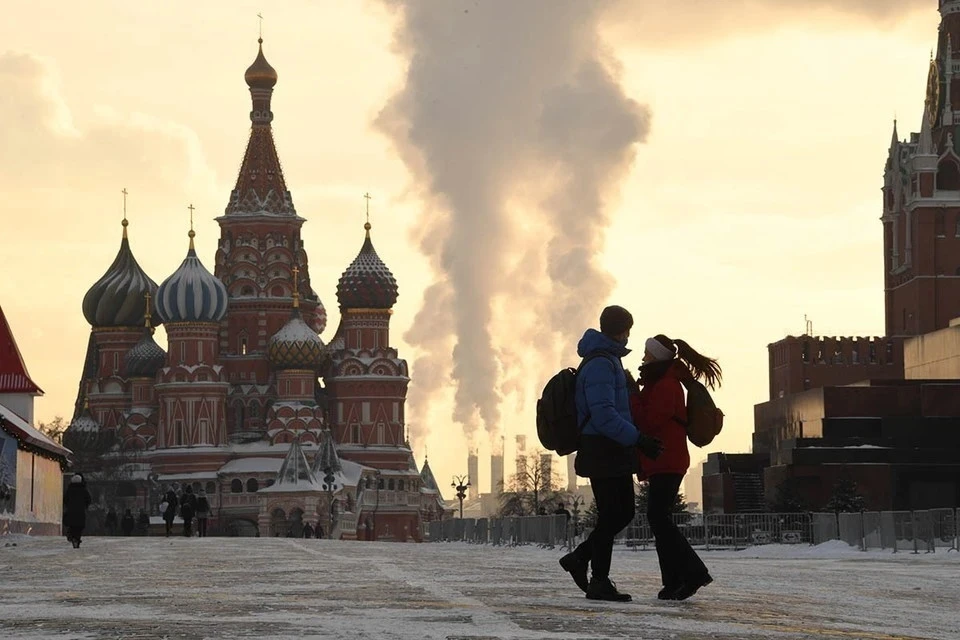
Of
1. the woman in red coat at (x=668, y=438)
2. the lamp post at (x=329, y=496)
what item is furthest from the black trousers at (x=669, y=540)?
the lamp post at (x=329, y=496)

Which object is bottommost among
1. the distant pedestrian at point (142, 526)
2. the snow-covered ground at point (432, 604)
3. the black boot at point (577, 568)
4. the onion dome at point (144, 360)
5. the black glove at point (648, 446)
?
the snow-covered ground at point (432, 604)

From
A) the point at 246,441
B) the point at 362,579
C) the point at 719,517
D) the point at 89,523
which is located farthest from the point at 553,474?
the point at 362,579

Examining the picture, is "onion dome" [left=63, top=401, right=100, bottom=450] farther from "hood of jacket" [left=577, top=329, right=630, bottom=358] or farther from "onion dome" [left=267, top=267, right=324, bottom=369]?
"hood of jacket" [left=577, top=329, right=630, bottom=358]

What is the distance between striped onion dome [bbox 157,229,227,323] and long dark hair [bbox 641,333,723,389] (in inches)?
4498

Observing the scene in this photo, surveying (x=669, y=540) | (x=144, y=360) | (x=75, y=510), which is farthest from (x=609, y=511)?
(x=144, y=360)

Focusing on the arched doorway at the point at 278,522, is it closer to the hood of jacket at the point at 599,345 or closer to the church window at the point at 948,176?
the church window at the point at 948,176

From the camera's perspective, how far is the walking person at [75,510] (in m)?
34.4

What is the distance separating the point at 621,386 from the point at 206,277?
116 meters

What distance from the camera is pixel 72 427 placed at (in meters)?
132

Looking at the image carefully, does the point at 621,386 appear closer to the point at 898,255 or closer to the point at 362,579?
the point at 362,579

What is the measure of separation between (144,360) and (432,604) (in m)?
121

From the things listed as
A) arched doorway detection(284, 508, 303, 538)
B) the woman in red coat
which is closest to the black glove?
the woman in red coat

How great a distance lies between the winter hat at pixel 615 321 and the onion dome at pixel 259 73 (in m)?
124

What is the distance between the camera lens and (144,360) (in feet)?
430
